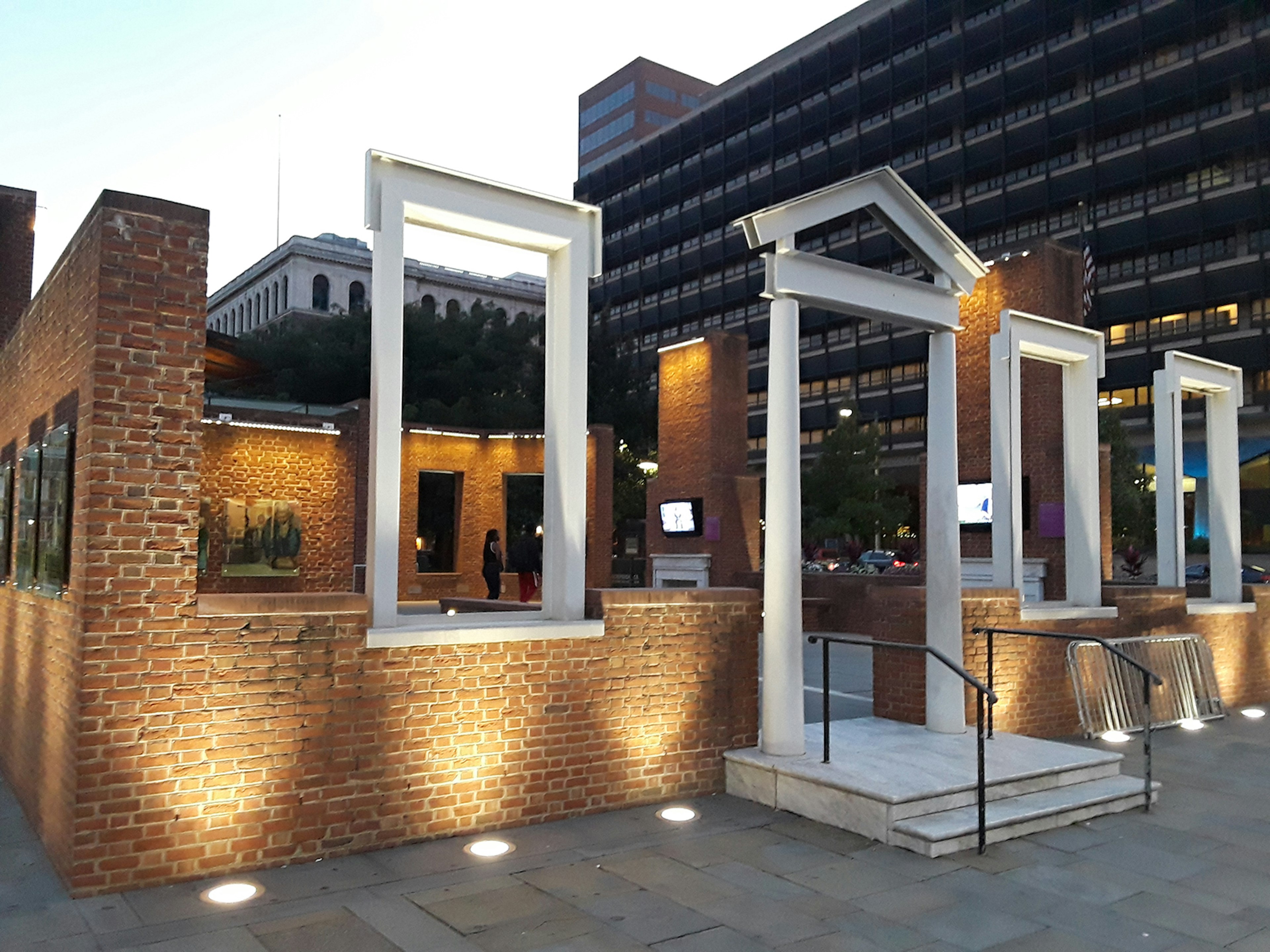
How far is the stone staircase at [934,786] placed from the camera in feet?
19.1

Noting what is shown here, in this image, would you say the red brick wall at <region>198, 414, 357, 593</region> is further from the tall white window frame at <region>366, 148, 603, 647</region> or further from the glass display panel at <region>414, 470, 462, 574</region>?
the tall white window frame at <region>366, 148, 603, 647</region>

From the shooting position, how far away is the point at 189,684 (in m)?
4.92

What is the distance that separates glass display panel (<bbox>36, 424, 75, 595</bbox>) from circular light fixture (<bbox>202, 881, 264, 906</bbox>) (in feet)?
5.93

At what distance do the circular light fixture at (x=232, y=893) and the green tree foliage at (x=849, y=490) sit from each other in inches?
1216

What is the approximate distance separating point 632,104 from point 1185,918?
94.7 m

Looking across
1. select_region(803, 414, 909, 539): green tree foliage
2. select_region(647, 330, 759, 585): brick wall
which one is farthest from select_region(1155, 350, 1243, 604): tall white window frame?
select_region(803, 414, 909, 539): green tree foliage

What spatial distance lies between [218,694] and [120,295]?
2073 millimetres

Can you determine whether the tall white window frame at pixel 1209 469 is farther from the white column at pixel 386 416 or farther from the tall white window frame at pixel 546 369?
the white column at pixel 386 416

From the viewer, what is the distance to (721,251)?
62469 mm

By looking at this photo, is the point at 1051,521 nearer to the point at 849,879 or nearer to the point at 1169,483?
the point at 1169,483

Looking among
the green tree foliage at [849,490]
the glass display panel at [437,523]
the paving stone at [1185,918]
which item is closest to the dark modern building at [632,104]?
the green tree foliage at [849,490]

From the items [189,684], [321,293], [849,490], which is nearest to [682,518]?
[189,684]

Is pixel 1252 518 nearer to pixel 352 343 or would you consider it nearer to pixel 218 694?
pixel 352 343

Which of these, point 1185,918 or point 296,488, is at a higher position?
point 296,488
